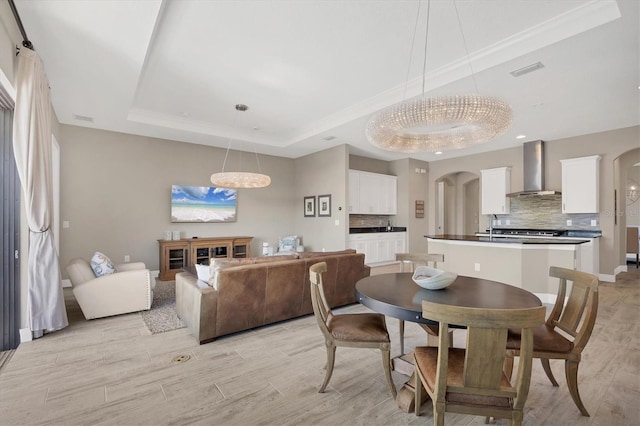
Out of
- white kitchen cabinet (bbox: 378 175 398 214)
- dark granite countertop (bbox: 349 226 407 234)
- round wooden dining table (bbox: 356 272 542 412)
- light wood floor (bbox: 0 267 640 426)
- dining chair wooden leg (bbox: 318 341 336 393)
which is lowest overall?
light wood floor (bbox: 0 267 640 426)

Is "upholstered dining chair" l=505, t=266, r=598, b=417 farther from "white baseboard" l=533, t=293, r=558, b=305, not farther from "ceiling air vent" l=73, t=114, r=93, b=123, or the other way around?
"ceiling air vent" l=73, t=114, r=93, b=123

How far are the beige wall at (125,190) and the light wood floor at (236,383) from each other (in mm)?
2766

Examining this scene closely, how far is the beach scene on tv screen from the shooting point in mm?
6211

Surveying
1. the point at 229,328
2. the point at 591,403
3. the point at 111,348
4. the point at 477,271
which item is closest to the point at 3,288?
the point at 111,348

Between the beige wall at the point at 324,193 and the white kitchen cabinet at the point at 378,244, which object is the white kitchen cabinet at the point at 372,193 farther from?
Answer: the white kitchen cabinet at the point at 378,244

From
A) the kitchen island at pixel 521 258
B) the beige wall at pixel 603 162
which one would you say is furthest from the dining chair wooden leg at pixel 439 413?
the beige wall at pixel 603 162

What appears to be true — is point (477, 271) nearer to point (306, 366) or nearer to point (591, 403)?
point (591, 403)

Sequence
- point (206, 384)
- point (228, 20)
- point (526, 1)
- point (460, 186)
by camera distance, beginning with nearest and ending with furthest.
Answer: point (206, 384)
point (526, 1)
point (228, 20)
point (460, 186)

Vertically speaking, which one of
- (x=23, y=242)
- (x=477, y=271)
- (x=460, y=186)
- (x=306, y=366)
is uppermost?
(x=460, y=186)

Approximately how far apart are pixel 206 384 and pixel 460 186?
31.1 feet

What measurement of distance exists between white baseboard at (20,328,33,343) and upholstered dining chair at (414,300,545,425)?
3732mm

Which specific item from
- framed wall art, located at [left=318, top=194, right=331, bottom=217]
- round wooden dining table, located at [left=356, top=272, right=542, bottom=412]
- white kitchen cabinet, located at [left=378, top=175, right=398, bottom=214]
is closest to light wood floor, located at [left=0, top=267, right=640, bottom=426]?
round wooden dining table, located at [left=356, top=272, right=542, bottom=412]

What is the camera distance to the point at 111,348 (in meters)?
2.83

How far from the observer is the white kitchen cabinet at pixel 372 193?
7074mm
